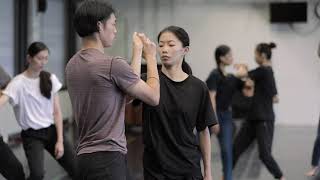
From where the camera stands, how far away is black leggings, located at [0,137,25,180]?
3.88m

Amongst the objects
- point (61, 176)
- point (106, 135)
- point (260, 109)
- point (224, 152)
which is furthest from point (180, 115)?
point (61, 176)

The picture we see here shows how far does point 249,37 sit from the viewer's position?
11.0 m

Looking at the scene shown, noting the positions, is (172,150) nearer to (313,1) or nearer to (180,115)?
(180,115)

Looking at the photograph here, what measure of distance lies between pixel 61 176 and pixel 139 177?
86 centimetres

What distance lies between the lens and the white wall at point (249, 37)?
10.8 meters

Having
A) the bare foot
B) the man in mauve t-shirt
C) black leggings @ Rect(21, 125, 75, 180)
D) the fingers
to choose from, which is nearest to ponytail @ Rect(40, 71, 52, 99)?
black leggings @ Rect(21, 125, 75, 180)

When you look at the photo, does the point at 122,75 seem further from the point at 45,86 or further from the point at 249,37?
the point at 249,37

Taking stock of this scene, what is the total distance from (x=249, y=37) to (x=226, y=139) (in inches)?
242

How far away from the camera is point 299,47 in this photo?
426 inches

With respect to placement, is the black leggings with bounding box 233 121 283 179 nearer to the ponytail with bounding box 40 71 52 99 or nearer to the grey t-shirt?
the ponytail with bounding box 40 71 52 99

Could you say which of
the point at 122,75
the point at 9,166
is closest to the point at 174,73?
the point at 122,75

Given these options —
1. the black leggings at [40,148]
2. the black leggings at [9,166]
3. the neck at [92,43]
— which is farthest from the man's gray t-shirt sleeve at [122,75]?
the black leggings at [40,148]

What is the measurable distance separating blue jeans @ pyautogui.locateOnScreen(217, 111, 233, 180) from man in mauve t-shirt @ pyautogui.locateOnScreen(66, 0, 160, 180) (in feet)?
9.51

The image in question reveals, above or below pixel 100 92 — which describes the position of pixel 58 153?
below
